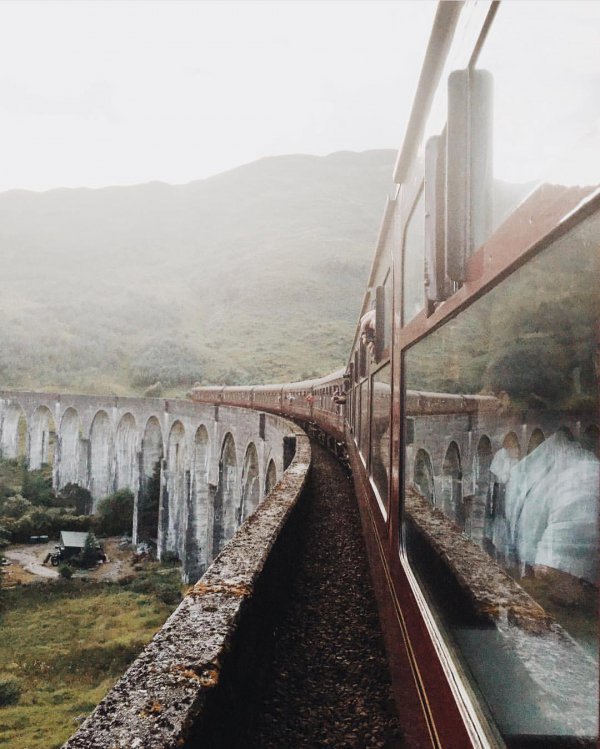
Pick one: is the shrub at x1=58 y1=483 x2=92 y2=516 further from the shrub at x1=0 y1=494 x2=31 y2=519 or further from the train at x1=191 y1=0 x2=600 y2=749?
the train at x1=191 y1=0 x2=600 y2=749

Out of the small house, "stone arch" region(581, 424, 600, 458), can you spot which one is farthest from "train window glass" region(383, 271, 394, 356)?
the small house

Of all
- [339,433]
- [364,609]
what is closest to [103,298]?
[339,433]

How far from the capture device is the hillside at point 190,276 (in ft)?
174

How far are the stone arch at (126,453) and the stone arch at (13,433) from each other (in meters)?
10.4

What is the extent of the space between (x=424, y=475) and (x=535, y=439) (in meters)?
1.09

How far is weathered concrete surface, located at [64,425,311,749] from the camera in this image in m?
1.29

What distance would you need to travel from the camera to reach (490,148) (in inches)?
41.3

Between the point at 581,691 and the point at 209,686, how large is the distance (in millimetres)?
1153

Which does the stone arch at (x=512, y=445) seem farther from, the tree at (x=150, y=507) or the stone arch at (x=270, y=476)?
the tree at (x=150, y=507)

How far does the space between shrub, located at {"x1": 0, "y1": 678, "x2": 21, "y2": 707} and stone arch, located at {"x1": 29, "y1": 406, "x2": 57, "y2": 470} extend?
23.3 m

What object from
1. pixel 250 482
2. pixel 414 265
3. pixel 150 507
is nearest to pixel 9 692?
pixel 250 482

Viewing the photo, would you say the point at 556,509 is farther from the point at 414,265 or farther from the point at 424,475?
the point at 414,265

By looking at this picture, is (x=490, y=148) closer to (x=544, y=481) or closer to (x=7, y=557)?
(x=544, y=481)

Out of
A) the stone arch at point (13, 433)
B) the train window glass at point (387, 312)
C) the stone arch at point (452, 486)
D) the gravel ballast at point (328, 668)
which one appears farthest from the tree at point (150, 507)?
the stone arch at point (452, 486)
